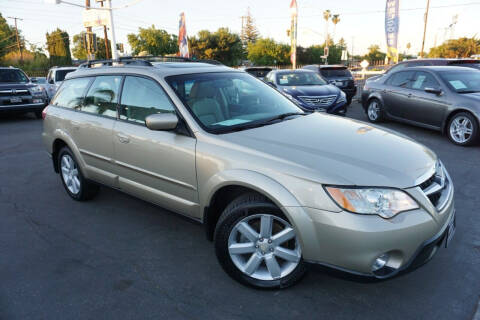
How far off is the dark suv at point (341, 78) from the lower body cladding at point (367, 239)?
11.8m

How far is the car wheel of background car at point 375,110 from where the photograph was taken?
30.1 ft

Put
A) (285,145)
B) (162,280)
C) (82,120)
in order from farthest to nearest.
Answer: (82,120) → (162,280) → (285,145)

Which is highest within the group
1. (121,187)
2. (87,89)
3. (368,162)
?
(87,89)

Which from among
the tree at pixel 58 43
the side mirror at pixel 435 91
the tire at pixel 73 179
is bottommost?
the tire at pixel 73 179

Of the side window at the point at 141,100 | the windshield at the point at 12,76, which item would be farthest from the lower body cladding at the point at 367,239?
the windshield at the point at 12,76

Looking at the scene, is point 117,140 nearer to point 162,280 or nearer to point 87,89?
point 87,89

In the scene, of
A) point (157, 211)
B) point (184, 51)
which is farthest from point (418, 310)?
point (184, 51)

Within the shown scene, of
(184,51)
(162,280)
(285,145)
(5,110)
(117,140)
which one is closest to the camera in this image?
Answer: (285,145)

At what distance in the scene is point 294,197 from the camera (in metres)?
2.35

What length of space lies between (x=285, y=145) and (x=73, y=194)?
10.6 feet

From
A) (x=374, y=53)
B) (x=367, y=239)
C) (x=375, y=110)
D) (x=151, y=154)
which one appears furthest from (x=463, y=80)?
(x=374, y=53)

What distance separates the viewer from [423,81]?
25.7ft

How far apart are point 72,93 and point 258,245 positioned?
3226mm

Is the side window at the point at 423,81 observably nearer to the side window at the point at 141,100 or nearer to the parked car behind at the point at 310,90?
the parked car behind at the point at 310,90
